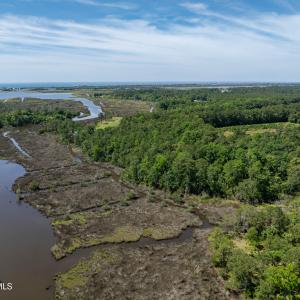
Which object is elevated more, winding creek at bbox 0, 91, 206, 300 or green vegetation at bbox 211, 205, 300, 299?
green vegetation at bbox 211, 205, 300, 299

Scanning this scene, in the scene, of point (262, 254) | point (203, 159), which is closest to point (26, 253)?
point (262, 254)

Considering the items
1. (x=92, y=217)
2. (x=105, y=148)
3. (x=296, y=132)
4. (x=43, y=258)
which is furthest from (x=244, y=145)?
(x=43, y=258)

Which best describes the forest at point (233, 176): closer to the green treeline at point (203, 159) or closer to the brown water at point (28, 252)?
the green treeline at point (203, 159)

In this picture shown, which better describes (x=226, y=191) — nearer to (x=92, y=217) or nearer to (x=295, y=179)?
(x=295, y=179)

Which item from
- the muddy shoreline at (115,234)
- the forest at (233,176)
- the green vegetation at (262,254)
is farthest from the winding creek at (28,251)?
the forest at (233,176)

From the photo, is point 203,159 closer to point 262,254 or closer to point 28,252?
point 262,254

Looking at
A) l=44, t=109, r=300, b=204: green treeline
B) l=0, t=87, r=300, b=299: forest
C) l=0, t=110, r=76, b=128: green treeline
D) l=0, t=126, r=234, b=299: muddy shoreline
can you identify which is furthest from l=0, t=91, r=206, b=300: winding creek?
l=0, t=110, r=76, b=128: green treeline

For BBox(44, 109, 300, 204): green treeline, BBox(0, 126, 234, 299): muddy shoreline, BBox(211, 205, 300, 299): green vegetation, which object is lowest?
BBox(0, 126, 234, 299): muddy shoreline

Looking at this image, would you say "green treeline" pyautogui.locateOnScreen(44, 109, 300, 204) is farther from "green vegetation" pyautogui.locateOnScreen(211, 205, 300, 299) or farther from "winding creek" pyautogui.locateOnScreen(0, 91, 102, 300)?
"winding creek" pyautogui.locateOnScreen(0, 91, 102, 300)
